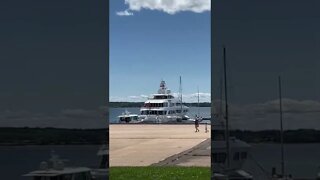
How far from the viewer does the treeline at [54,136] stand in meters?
6.66

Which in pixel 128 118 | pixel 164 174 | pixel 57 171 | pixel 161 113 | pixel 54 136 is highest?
pixel 161 113

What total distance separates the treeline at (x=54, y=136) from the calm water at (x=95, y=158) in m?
0.07

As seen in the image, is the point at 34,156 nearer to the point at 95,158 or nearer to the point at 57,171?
the point at 57,171

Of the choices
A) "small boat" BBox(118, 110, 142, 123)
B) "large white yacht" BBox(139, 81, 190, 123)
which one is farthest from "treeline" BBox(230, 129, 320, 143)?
"small boat" BBox(118, 110, 142, 123)

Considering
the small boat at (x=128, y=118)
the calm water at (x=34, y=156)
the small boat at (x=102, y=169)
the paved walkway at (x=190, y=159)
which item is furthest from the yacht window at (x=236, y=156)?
the small boat at (x=128, y=118)

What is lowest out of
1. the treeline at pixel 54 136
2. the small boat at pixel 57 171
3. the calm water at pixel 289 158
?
the small boat at pixel 57 171

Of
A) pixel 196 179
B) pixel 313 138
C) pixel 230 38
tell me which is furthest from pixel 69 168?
pixel 196 179

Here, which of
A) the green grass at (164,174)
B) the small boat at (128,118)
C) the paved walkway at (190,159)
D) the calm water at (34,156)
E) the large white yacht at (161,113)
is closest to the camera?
the calm water at (34,156)

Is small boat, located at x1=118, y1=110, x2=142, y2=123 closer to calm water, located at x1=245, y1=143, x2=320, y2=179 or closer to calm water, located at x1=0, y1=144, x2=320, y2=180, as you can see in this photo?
calm water, located at x1=0, y1=144, x2=320, y2=180

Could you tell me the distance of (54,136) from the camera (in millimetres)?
6680

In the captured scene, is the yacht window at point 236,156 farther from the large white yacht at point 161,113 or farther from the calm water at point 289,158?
the large white yacht at point 161,113

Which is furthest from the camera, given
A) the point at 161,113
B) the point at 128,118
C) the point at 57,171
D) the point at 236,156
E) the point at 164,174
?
the point at 128,118

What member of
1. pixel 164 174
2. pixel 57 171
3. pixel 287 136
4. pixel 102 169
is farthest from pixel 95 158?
pixel 164 174

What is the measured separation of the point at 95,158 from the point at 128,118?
151 ft
